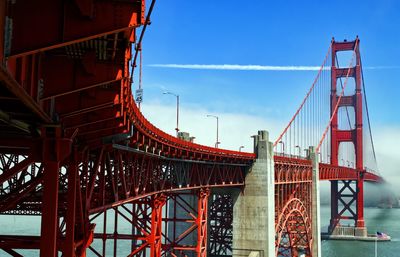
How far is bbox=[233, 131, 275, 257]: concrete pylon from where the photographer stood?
4284 cm

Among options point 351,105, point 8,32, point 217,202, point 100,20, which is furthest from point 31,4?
point 351,105

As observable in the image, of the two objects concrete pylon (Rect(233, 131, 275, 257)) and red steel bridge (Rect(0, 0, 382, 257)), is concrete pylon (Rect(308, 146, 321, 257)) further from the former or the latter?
red steel bridge (Rect(0, 0, 382, 257))

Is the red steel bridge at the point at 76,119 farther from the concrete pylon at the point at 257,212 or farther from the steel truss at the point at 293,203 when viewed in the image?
the steel truss at the point at 293,203

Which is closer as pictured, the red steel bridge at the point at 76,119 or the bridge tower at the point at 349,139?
the red steel bridge at the point at 76,119

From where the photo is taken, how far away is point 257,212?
43406mm

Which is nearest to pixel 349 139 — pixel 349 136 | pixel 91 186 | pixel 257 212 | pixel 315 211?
pixel 349 136

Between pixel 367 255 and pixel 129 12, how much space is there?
74054 mm

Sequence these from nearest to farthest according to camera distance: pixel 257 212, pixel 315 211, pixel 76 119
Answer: pixel 76 119
pixel 257 212
pixel 315 211

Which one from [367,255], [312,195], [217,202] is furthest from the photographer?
[367,255]

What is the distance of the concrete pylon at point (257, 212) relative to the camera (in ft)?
141

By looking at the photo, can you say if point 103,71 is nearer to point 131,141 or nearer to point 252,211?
point 131,141

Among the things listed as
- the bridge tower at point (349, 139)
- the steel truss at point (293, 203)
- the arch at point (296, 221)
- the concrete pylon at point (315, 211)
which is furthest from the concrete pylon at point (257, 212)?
the bridge tower at point (349, 139)

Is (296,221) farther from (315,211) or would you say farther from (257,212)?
(257,212)

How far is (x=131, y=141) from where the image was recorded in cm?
1983
